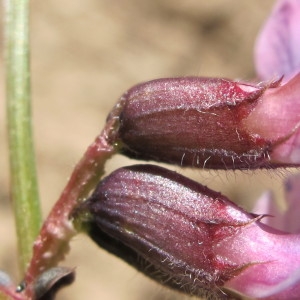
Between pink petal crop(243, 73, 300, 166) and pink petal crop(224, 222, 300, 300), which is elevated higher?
pink petal crop(243, 73, 300, 166)

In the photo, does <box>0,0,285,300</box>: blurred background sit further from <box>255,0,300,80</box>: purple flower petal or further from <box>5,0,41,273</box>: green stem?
<box>5,0,41,273</box>: green stem

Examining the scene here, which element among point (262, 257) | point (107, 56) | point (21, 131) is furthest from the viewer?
point (107, 56)

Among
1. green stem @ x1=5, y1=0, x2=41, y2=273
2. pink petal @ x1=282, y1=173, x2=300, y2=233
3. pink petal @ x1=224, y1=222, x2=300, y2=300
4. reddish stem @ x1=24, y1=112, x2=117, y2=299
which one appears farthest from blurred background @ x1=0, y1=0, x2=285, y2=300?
pink petal @ x1=224, y1=222, x2=300, y2=300

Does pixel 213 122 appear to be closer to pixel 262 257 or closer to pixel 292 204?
pixel 262 257

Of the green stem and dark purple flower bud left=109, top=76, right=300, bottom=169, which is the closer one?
dark purple flower bud left=109, top=76, right=300, bottom=169

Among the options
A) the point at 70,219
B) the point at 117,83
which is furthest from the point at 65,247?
the point at 117,83

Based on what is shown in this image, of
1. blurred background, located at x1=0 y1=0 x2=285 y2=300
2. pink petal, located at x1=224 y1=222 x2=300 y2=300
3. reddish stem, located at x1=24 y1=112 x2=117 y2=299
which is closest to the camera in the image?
pink petal, located at x1=224 y1=222 x2=300 y2=300

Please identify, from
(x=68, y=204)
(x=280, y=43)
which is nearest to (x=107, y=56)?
→ (x=280, y=43)
